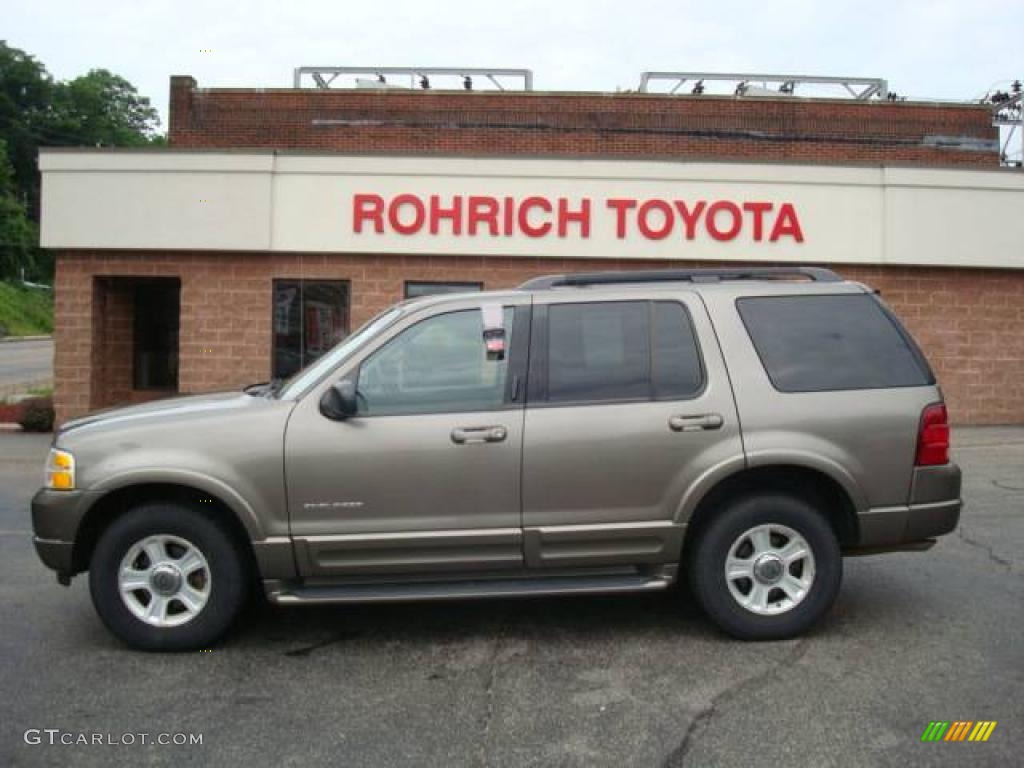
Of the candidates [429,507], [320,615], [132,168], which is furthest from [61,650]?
[132,168]

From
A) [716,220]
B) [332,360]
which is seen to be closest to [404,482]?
[332,360]

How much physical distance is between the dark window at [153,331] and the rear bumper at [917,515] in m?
12.9

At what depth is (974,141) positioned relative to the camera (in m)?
17.5

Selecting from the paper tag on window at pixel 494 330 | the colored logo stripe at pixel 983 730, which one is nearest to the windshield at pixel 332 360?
the paper tag on window at pixel 494 330

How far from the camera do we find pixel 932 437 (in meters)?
4.93

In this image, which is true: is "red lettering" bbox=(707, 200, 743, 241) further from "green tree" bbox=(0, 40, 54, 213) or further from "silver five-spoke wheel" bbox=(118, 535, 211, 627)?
"green tree" bbox=(0, 40, 54, 213)

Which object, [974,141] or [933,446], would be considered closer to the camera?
[933,446]

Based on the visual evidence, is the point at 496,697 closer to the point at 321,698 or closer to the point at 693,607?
the point at 321,698

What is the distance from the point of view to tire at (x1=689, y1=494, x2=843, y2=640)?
15.9 ft

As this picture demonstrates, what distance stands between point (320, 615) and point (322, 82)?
627 inches

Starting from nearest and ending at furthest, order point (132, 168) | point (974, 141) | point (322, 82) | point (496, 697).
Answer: point (496, 697) < point (132, 168) < point (974, 141) < point (322, 82)

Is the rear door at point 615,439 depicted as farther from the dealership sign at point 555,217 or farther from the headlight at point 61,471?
the dealership sign at point 555,217

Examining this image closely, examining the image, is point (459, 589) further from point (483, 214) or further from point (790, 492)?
point (483, 214)

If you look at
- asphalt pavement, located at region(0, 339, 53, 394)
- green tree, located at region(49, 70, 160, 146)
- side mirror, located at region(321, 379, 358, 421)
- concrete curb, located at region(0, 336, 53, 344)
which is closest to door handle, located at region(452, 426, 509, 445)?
side mirror, located at region(321, 379, 358, 421)
